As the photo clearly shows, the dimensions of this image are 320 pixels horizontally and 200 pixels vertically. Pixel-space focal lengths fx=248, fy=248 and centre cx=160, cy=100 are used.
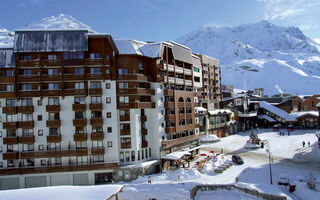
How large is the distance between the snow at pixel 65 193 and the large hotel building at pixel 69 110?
14.7 meters

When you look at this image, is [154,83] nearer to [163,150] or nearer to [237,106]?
[163,150]

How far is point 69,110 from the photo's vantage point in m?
42.2

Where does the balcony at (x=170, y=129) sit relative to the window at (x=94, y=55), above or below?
below

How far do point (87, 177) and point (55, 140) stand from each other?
26.7 ft

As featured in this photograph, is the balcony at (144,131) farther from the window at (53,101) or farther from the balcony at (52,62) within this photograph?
the balcony at (52,62)

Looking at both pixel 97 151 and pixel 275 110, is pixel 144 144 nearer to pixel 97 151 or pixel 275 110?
pixel 97 151

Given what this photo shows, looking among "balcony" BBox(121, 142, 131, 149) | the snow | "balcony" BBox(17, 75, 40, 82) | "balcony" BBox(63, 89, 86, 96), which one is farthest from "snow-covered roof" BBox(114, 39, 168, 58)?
the snow

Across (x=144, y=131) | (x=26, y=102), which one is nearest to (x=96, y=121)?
(x=144, y=131)

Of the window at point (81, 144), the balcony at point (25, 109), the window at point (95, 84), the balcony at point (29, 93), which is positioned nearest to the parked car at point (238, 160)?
the window at point (81, 144)

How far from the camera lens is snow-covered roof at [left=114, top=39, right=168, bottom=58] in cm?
4500

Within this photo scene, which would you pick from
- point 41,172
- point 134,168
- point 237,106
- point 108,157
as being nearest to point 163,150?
point 134,168

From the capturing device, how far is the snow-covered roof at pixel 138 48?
45.0 meters

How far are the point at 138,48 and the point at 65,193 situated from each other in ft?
98.3

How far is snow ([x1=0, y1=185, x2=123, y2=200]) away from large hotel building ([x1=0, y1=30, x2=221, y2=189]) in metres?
14.7
